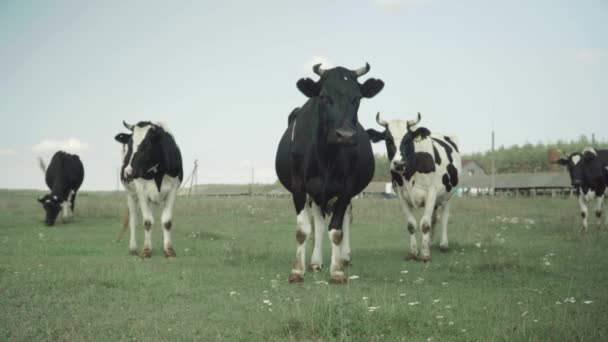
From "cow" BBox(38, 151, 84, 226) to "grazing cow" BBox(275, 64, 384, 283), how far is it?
1618 cm

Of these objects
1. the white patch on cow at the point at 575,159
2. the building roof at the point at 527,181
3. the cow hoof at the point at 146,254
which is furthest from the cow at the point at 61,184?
the building roof at the point at 527,181

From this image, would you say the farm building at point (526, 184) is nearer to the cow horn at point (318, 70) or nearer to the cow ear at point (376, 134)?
the cow ear at point (376, 134)

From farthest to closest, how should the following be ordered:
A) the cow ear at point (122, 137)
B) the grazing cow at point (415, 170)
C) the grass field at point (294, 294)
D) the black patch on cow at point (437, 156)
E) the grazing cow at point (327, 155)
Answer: the cow ear at point (122, 137), the black patch on cow at point (437, 156), the grazing cow at point (415, 170), the grazing cow at point (327, 155), the grass field at point (294, 294)

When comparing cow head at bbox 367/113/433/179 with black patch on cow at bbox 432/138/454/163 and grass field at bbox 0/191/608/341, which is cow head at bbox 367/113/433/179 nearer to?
black patch on cow at bbox 432/138/454/163

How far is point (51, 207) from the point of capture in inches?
867

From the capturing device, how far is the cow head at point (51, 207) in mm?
21875

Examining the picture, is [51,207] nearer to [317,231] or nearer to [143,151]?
[143,151]

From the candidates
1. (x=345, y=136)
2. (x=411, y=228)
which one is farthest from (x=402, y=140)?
(x=345, y=136)

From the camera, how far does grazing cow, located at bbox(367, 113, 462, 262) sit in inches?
460

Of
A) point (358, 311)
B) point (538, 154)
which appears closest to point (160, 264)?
point (358, 311)

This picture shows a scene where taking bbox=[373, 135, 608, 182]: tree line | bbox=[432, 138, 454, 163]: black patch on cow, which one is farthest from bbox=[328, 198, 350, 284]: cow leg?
bbox=[373, 135, 608, 182]: tree line

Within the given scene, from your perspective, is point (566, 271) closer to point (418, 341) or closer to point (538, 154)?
point (418, 341)

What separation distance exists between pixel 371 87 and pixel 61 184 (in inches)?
724

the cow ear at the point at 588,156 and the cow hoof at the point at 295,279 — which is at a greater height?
the cow ear at the point at 588,156
